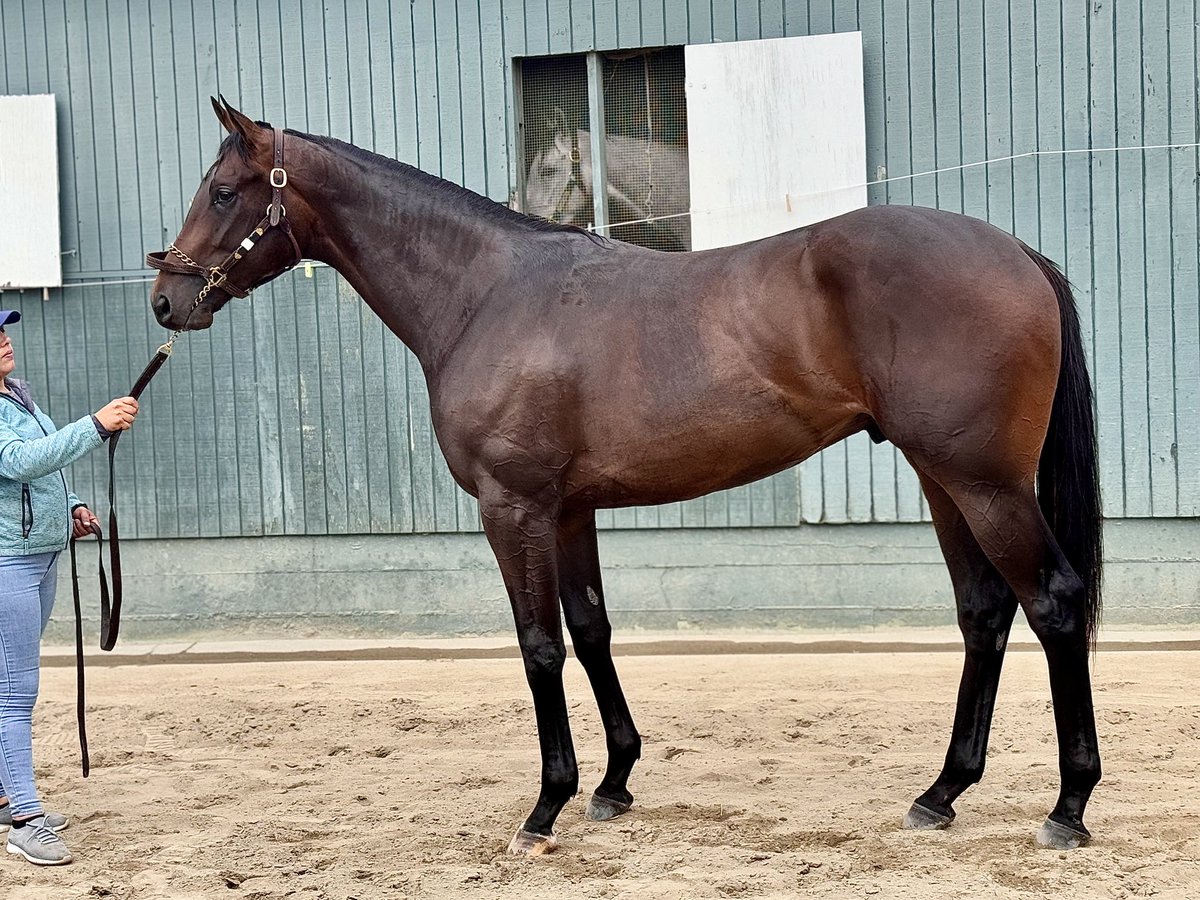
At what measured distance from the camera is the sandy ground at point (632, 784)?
317 centimetres

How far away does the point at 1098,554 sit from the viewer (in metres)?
3.31

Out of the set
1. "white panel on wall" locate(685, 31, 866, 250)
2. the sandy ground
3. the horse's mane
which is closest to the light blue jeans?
the sandy ground

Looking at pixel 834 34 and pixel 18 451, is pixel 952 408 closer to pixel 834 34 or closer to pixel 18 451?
pixel 18 451

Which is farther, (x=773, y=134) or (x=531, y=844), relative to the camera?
(x=773, y=134)

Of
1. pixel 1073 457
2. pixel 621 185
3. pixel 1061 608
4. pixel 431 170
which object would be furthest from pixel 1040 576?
pixel 431 170

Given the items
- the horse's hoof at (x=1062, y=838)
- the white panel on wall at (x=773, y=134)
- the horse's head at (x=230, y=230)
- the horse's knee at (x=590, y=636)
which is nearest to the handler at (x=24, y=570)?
the horse's head at (x=230, y=230)

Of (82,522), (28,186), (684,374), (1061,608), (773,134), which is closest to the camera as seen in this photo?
(1061,608)

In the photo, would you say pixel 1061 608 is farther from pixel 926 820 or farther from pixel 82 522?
pixel 82 522

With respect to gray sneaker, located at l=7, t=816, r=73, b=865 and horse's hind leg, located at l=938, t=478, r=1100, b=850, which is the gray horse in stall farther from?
gray sneaker, located at l=7, t=816, r=73, b=865

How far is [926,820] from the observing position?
11.3ft

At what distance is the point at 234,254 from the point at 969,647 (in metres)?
2.47

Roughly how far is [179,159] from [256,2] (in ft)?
3.05

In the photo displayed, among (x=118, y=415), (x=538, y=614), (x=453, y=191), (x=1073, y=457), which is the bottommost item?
(x=538, y=614)

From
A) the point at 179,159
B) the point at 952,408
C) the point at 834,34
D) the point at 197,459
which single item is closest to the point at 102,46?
the point at 179,159
